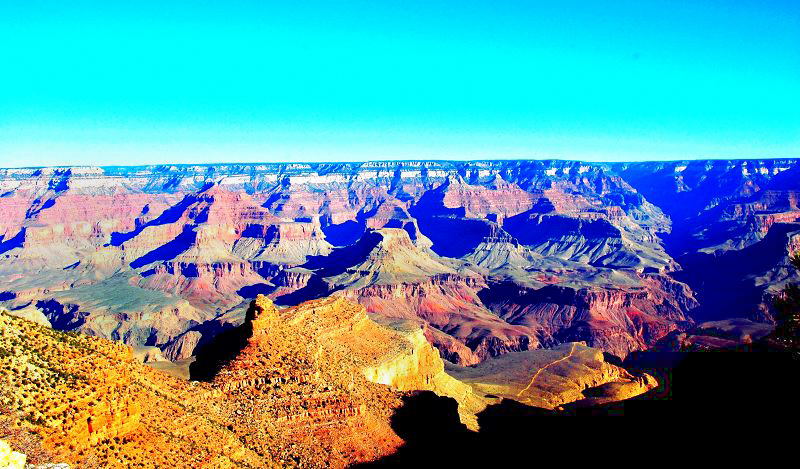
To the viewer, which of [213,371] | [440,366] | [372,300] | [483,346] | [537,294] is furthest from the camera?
[537,294]

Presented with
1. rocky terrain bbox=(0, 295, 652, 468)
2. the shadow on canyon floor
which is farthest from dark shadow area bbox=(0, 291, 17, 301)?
the shadow on canyon floor

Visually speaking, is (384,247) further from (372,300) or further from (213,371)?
(213,371)

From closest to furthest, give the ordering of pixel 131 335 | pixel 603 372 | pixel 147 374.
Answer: pixel 147 374, pixel 603 372, pixel 131 335

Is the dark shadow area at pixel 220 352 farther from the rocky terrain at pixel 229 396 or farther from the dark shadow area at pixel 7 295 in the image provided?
Answer: the dark shadow area at pixel 7 295

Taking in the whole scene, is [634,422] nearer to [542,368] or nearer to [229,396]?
[229,396]

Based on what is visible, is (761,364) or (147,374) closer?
(147,374)

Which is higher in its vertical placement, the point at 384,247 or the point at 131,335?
the point at 384,247

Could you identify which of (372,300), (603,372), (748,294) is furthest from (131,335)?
(748,294)

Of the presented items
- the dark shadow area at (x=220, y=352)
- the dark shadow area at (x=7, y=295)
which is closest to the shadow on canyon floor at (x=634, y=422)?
the dark shadow area at (x=220, y=352)
